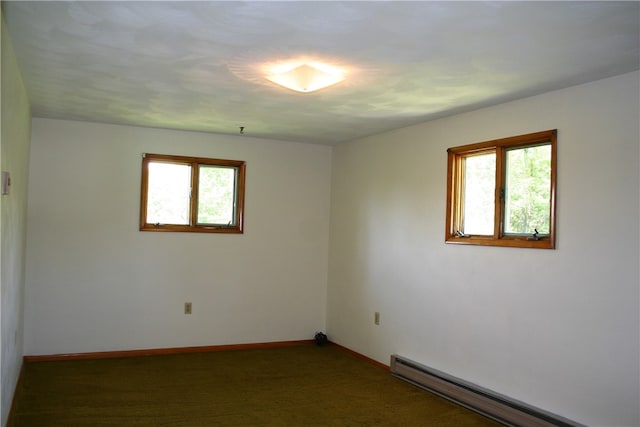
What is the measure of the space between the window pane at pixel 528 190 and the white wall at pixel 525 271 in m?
0.17

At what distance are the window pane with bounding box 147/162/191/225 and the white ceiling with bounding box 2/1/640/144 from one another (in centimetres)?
118

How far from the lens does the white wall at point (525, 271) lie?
335 centimetres

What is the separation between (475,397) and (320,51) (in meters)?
2.78

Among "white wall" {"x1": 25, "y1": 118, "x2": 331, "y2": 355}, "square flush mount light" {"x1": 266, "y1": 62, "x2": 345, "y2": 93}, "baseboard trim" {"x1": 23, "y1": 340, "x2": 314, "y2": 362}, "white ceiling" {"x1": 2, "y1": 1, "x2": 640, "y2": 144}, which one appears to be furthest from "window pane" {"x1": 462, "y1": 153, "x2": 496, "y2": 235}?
"baseboard trim" {"x1": 23, "y1": 340, "x2": 314, "y2": 362}

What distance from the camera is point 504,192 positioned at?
14.1 ft

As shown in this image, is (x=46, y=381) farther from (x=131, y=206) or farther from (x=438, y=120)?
(x=438, y=120)

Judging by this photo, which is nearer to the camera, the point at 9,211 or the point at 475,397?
the point at 9,211

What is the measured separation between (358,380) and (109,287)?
2.60 meters

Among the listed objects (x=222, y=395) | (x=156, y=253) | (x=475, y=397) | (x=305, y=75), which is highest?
(x=305, y=75)

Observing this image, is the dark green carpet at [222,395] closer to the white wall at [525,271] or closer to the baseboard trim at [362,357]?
the baseboard trim at [362,357]

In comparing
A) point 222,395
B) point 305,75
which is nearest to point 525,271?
point 305,75

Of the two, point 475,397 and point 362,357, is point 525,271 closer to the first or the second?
point 475,397

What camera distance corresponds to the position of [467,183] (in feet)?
15.5

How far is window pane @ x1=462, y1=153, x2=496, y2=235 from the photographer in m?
4.45
